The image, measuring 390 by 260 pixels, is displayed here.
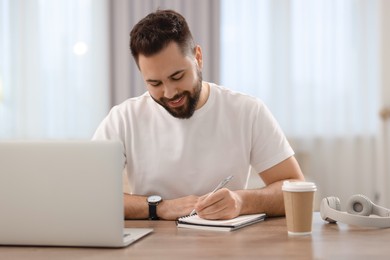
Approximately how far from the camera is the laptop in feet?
4.76

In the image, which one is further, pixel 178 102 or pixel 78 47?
pixel 78 47

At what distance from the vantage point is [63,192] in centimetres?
147

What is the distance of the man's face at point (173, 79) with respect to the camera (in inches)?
88.0

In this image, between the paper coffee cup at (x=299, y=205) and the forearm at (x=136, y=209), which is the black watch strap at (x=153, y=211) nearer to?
the forearm at (x=136, y=209)

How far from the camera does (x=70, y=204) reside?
4.83ft

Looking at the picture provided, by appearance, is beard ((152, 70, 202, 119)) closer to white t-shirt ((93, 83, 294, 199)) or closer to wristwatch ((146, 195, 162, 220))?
white t-shirt ((93, 83, 294, 199))

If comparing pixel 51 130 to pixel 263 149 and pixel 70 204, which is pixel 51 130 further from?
pixel 70 204

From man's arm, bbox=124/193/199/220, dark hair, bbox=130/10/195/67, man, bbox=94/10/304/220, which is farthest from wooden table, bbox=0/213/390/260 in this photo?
dark hair, bbox=130/10/195/67

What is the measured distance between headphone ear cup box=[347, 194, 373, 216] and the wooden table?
7cm

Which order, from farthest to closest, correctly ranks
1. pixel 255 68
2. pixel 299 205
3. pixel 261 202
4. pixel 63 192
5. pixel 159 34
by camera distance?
pixel 255 68 → pixel 159 34 → pixel 261 202 → pixel 299 205 → pixel 63 192

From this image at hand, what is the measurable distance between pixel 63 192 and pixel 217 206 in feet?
1.69

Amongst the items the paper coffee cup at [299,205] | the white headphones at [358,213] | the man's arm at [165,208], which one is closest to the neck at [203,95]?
the man's arm at [165,208]

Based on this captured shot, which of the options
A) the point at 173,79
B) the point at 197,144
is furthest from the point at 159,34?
the point at 197,144

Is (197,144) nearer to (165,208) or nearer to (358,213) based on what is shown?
(165,208)
